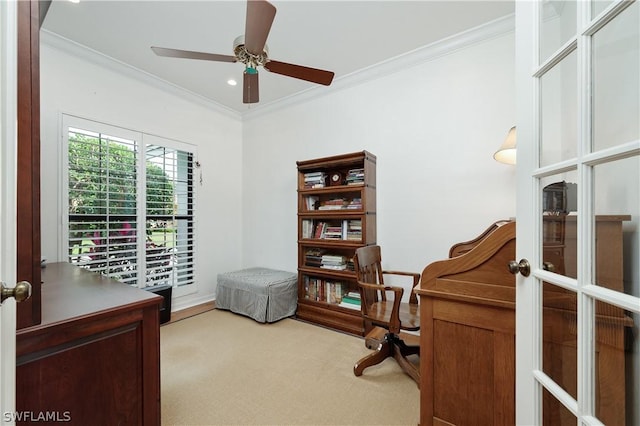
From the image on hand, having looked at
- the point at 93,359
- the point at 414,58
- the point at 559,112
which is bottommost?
the point at 93,359

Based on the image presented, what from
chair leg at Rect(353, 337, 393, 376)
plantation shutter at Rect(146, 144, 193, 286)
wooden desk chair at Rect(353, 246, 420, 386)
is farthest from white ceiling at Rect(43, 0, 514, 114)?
chair leg at Rect(353, 337, 393, 376)

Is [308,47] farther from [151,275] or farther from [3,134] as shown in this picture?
[151,275]

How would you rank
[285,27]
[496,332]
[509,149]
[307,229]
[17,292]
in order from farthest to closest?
1. [307,229]
2. [285,27]
3. [509,149]
4. [496,332]
5. [17,292]

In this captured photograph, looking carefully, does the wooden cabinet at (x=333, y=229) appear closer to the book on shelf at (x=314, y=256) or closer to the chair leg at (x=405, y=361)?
the book on shelf at (x=314, y=256)

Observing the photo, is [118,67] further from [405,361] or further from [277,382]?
[405,361]

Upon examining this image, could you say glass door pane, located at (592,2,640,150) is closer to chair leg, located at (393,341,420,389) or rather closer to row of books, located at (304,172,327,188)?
chair leg, located at (393,341,420,389)

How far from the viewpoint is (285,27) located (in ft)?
7.58

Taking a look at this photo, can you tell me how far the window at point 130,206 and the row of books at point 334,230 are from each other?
5.18 feet

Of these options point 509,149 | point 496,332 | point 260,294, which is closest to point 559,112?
point 496,332

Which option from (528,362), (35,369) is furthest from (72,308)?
(528,362)

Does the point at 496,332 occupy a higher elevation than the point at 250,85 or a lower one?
lower

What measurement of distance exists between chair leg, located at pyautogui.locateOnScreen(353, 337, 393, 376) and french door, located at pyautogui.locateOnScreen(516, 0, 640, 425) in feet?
3.60

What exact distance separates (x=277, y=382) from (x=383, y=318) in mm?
888

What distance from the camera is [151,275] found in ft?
10.2
